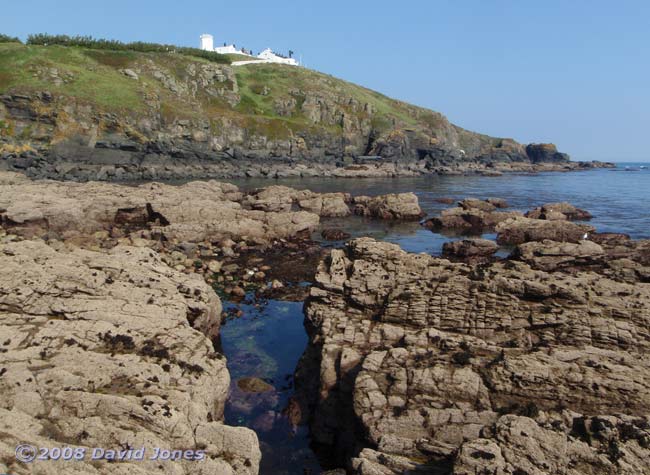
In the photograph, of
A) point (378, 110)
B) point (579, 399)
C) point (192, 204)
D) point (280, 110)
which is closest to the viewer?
point (579, 399)

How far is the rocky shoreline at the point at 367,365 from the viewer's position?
26.6ft

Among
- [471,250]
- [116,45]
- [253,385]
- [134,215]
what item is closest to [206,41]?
[116,45]

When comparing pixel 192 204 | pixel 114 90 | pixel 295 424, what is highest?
pixel 114 90

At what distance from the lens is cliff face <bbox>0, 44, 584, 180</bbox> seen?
8888 centimetres

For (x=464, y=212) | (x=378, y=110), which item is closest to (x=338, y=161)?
(x=378, y=110)

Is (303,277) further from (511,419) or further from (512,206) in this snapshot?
(512,206)

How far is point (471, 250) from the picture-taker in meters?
34.2

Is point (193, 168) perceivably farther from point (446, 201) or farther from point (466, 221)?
point (466, 221)

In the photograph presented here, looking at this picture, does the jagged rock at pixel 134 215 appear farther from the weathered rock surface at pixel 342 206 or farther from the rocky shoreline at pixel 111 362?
the rocky shoreline at pixel 111 362

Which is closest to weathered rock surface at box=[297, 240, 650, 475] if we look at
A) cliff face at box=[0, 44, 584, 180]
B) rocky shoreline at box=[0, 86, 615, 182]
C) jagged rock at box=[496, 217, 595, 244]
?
jagged rock at box=[496, 217, 595, 244]

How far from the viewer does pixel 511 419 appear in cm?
854

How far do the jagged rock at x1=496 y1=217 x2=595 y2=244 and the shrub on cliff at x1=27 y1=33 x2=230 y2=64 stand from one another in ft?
475

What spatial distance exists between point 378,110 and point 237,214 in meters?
140

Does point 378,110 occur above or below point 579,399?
above
